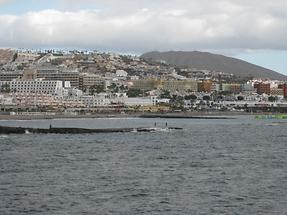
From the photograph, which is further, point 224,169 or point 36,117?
point 36,117

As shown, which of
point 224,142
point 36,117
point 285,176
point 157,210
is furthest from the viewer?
point 36,117

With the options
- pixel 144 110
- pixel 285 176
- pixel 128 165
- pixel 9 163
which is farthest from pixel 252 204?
pixel 144 110

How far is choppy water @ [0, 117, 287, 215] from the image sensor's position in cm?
2623

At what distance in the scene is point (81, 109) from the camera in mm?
187500

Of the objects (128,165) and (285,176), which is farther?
(128,165)

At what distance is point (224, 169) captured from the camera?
37.9m

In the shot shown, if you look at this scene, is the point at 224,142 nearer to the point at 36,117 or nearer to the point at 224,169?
the point at 224,169

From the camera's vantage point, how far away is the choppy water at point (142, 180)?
1033 inches

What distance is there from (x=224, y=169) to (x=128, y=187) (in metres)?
8.72

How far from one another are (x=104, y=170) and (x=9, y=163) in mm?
6364

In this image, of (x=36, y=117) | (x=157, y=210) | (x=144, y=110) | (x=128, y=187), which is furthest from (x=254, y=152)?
(x=144, y=110)

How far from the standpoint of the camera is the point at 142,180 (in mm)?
33125

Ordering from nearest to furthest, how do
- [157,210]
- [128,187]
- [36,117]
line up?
1. [157,210]
2. [128,187]
3. [36,117]

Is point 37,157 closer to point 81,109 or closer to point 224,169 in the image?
point 224,169
